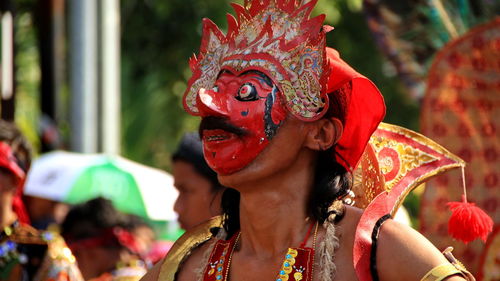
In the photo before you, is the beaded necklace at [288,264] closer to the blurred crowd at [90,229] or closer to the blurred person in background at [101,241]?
the blurred crowd at [90,229]

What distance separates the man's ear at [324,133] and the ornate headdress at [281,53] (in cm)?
6

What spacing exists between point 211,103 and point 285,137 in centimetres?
25


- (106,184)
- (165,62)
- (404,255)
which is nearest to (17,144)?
(106,184)

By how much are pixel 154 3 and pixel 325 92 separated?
11255mm

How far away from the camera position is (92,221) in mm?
6172

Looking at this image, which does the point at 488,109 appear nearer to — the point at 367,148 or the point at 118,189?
the point at 367,148

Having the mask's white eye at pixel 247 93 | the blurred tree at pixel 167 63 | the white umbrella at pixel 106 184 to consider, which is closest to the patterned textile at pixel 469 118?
the mask's white eye at pixel 247 93

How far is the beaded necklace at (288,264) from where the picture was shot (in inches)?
127

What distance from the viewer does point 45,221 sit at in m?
7.40

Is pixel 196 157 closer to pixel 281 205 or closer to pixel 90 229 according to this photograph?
pixel 90 229

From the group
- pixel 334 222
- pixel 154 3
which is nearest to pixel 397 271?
pixel 334 222

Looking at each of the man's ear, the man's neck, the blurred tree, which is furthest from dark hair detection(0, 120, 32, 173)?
the blurred tree

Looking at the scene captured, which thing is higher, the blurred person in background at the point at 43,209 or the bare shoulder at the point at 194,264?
the bare shoulder at the point at 194,264

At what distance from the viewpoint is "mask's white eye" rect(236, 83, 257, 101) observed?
10.8ft
